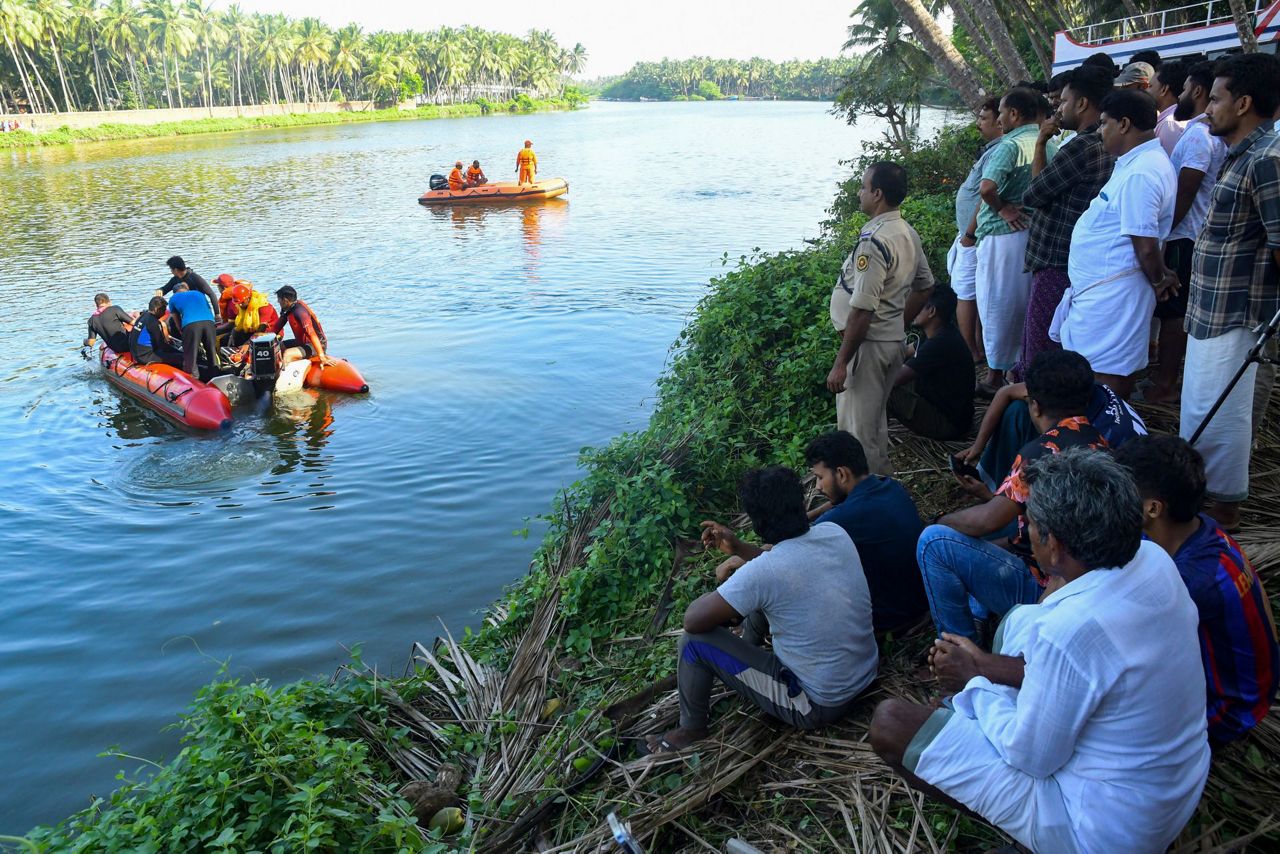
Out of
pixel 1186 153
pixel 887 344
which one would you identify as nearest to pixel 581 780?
pixel 887 344

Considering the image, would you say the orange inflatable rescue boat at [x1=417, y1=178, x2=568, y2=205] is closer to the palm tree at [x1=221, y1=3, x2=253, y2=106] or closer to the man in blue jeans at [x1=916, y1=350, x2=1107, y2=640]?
the man in blue jeans at [x1=916, y1=350, x2=1107, y2=640]

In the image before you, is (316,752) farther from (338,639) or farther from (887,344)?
(887,344)

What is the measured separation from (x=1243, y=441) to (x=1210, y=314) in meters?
0.58

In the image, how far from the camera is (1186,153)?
5.00m

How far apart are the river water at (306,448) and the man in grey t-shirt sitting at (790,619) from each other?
3.48 meters

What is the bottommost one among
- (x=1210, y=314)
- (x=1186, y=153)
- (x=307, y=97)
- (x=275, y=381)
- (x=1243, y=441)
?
(x=275, y=381)

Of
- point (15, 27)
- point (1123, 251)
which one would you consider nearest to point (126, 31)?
point (15, 27)

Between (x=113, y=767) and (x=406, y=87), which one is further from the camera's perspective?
(x=406, y=87)

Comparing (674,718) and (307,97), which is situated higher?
(307,97)

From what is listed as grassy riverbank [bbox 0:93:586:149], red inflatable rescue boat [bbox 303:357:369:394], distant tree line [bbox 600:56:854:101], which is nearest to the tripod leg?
red inflatable rescue boat [bbox 303:357:369:394]

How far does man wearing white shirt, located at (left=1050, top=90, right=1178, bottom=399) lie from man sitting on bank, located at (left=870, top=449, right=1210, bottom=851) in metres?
2.48

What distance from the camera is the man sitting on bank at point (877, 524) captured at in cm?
383

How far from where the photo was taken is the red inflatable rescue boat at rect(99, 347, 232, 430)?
10.9 meters

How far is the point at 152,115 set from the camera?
6306cm
